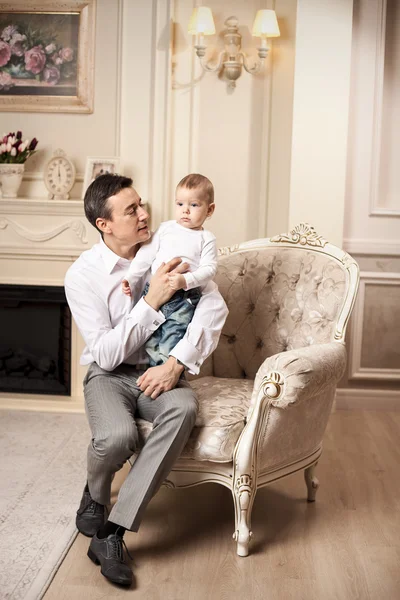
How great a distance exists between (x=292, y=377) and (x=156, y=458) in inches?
19.4

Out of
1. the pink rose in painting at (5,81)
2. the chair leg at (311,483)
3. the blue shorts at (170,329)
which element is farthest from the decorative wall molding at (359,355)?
the pink rose in painting at (5,81)

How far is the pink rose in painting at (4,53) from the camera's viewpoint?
418cm

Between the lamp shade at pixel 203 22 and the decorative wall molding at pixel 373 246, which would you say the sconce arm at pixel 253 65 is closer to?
the lamp shade at pixel 203 22

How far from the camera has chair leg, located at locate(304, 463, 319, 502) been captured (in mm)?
2836

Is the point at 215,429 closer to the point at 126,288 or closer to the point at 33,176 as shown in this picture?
the point at 126,288

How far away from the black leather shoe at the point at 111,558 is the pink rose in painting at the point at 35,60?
2.86m

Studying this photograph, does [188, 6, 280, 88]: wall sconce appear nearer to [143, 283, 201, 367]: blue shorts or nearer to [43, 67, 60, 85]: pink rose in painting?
[43, 67, 60, 85]: pink rose in painting

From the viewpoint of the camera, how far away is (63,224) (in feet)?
13.2

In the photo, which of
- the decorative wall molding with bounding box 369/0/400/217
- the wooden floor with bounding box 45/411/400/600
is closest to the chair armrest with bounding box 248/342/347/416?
the wooden floor with bounding box 45/411/400/600

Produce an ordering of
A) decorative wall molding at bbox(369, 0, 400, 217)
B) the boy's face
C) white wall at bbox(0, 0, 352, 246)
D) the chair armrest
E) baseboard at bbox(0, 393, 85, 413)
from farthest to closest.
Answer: baseboard at bbox(0, 393, 85, 413) < decorative wall molding at bbox(369, 0, 400, 217) < white wall at bbox(0, 0, 352, 246) < the boy's face < the chair armrest

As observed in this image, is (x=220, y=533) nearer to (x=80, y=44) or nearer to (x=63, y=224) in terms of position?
(x=63, y=224)

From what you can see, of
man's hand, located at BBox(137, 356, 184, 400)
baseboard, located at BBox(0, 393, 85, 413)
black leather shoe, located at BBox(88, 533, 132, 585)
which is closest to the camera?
black leather shoe, located at BBox(88, 533, 132, 585)

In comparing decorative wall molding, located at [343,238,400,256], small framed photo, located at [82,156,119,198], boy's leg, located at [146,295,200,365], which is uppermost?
small framed photo, located at [82,156,119,198]

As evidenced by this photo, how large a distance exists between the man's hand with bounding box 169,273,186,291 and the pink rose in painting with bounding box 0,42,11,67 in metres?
2.37
